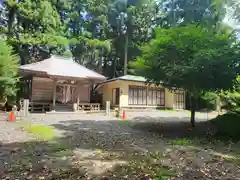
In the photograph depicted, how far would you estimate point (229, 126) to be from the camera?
27.5 feet

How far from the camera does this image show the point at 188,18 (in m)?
25.6

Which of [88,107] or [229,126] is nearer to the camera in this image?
[229,126]

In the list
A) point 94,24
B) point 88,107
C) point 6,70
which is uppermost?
point 94,24

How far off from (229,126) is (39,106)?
45.5 ft

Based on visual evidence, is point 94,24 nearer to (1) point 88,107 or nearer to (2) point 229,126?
(1) point 88,107

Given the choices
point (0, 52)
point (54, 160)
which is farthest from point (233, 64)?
point (0, 52)

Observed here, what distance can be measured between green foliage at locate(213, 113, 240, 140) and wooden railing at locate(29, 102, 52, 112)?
12.1m

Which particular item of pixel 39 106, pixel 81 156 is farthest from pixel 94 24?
pixel 81 156

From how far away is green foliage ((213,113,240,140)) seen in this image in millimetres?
8172

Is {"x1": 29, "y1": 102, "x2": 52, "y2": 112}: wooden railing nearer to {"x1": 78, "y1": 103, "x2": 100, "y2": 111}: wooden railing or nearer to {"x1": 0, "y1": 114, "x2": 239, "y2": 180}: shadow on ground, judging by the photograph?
{"x1": 78, "y1": 103, "x2": 100, "y2": 111}: wooden railing

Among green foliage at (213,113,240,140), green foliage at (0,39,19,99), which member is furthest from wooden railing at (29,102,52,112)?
green foliage at (213,113,240,140)

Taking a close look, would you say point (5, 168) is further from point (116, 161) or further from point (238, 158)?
point (238, 158)

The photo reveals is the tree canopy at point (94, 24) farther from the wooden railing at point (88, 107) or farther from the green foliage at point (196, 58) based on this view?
the green foliage at point (196, 58)

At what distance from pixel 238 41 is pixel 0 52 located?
44.4ft
